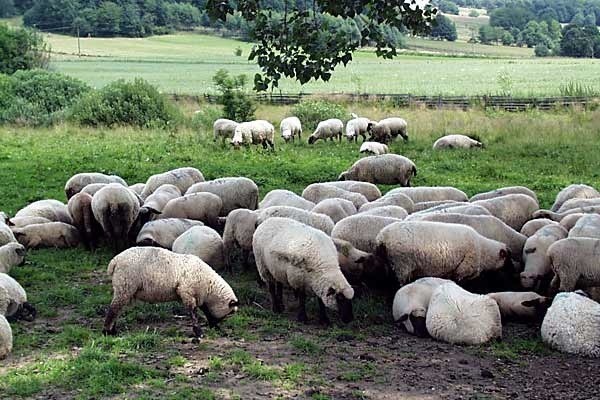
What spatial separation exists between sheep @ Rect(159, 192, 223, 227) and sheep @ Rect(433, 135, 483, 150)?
11.7 meters

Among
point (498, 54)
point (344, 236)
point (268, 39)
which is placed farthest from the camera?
point (498, 54)

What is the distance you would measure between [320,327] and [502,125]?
18667 mm

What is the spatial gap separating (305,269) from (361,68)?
66.9 metres

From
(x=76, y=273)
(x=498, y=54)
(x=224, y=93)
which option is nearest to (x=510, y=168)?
(x=76, y=273)

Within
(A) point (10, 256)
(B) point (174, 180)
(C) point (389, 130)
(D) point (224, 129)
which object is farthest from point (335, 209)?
(D) point (224, 129)

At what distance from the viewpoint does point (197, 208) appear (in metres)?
12.2

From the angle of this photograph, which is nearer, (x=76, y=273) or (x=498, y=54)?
(x=76, y=273)

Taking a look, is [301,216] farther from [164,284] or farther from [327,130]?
[327,130]

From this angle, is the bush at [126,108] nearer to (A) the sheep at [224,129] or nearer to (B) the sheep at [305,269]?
(A) the sheep at [224,129]

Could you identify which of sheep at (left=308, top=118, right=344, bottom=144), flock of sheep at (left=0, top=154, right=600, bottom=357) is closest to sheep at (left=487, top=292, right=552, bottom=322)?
flock of sheep at (left=0, top=154, right=600, bottom=357)

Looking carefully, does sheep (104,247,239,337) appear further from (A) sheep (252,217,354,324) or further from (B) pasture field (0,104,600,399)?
(A) sheep (252,217,354,324)

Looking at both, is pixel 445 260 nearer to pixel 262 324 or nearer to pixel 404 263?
pixel 404 263

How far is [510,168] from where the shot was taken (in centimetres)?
1917

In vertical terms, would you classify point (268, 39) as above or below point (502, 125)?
above
